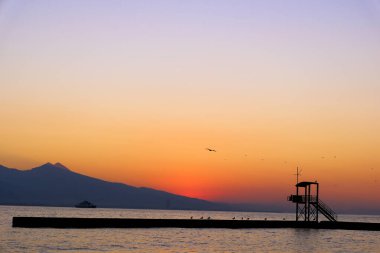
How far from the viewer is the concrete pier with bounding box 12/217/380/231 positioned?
A: 246 feet

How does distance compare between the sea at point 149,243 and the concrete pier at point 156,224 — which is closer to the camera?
the sea at point 149,243

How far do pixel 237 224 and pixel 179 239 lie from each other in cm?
2575

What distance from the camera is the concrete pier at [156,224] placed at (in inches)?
2953

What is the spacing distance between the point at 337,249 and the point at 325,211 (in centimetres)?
2763

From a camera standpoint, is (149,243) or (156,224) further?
(156,224)

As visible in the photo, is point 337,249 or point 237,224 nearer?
point 337,249

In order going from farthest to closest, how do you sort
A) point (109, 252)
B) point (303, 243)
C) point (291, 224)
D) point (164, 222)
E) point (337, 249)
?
point (291, 224) → point (164, 222) → point (303, 243) → point (337, 249) → point (109, 252)

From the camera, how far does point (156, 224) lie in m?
86.0

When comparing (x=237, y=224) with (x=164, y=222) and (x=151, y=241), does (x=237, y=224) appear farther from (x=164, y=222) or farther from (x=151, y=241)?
(x=151, y=241)

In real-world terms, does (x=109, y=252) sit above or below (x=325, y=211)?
below

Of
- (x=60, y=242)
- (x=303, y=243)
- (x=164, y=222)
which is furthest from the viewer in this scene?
(x=164, y=222)

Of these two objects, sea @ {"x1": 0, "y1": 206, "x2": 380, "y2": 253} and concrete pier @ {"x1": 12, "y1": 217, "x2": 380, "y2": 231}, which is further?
concrete pier @ {"x1": 12, "y1": 217, "x2": 380, "y2": 231}

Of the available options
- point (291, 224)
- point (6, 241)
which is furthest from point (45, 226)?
point (291, 224)

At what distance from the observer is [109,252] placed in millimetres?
49594
